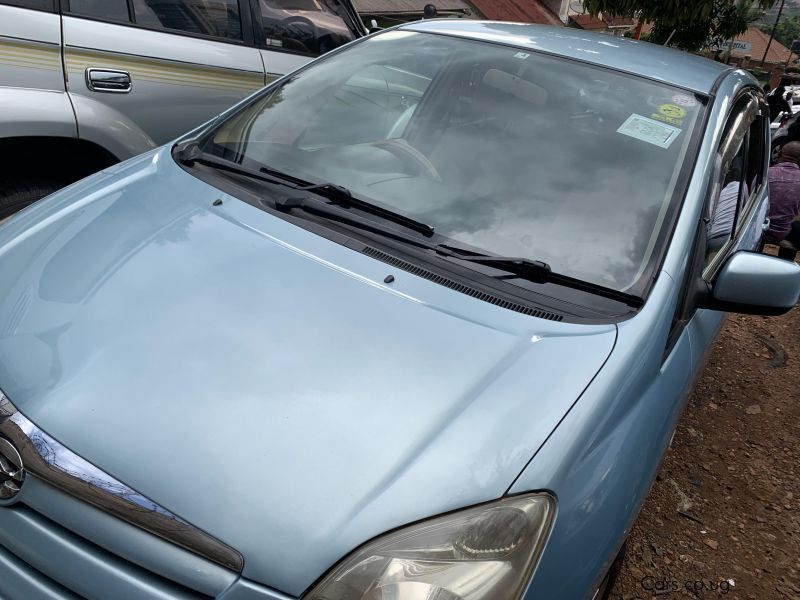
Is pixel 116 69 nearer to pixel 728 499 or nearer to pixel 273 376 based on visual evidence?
pixel 273 376

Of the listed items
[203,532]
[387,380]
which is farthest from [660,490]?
[203,532]

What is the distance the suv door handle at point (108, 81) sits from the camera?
10.4 feet

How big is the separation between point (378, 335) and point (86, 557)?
0.74 m

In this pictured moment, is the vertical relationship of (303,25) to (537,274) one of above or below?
above

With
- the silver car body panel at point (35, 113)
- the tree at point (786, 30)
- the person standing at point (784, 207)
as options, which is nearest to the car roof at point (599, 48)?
the silver car body panel at point (35, 113)

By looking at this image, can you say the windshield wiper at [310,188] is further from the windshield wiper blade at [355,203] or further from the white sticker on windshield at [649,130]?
the white sticker on windshield at [649,130]

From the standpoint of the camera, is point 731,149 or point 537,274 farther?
point 731,149

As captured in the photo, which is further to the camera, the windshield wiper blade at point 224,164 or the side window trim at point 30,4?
the side window trim at point 30,4

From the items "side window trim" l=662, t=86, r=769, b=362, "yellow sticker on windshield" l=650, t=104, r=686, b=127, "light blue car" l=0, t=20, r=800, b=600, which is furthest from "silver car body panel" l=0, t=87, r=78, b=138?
"side window trim" l=662, t=86, r=769, b=362

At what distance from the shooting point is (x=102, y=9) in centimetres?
320

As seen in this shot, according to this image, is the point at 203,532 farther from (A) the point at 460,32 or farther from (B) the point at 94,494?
(A) the point at 460,32

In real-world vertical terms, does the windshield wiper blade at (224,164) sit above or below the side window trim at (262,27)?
below

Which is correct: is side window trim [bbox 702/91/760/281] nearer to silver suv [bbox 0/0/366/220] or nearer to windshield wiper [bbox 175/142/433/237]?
windshield wiper [bbox 175/142/433/237]

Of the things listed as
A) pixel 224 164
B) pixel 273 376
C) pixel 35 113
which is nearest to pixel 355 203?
pixel 224 164
